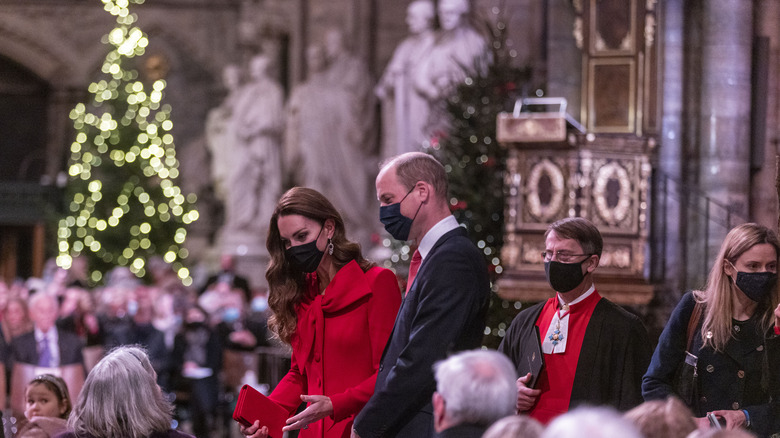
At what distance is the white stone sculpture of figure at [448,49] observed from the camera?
1238cm

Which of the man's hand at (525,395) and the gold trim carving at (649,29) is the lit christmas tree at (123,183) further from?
the man's hand at (525,395)

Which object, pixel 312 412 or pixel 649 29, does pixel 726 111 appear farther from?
pixel 312 412

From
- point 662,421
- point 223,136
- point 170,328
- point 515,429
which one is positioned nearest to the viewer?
point 515,429

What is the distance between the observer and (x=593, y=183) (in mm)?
8992

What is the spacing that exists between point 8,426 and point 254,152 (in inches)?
409

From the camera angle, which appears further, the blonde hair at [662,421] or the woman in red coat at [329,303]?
the woman in red coat at [329,303]

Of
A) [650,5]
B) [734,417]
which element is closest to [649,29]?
[650,5]

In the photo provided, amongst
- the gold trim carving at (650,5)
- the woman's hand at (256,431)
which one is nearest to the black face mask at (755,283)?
the woman's hand at (256,431)

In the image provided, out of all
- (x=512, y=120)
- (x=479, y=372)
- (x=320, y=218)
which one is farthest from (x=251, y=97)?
(x=479, y=372)

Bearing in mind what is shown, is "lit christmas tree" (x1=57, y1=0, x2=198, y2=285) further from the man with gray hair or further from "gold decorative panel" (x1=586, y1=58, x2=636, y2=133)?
the man with gray hair

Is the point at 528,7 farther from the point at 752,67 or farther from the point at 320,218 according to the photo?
the point at 320,218

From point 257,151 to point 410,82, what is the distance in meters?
3.51

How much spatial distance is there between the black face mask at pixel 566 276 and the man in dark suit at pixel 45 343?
4.90 meters

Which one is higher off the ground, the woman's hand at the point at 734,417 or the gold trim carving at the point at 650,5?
the gold trim carving at the point at 650,5
